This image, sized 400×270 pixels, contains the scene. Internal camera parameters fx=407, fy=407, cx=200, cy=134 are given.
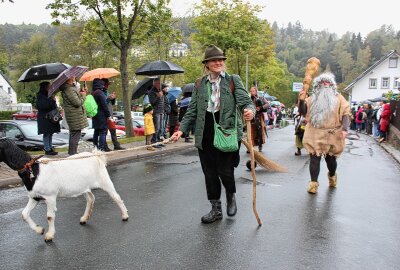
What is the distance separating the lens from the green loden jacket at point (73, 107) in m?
9.25

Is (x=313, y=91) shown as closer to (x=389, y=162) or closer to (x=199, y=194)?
(x=199, y=194)

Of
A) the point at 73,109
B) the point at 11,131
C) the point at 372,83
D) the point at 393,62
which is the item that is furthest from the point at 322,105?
the point at 393,62

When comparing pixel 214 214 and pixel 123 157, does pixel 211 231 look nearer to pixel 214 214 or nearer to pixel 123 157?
pixel 214 214

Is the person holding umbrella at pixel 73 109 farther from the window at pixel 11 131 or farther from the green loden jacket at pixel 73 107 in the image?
the window at pixel 11 131

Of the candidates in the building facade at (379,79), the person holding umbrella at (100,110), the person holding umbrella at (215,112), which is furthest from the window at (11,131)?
the building facade at (379,79)

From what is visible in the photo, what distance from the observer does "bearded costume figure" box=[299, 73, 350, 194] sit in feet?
23.7

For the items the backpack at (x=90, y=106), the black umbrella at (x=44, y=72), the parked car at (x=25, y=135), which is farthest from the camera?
the parked car at (x=25, y=135)

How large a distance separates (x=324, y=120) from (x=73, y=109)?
5.61 m

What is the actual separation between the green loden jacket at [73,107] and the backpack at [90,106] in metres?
0.88

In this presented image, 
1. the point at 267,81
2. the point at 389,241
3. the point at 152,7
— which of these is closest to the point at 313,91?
the point at 389,241

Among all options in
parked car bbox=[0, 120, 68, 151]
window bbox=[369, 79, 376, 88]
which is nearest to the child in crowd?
parked car bbox=[0, 120, 68, 151]

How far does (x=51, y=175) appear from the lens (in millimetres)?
4656

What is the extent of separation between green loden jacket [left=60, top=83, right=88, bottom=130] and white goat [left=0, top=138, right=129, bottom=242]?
4560 millimetres

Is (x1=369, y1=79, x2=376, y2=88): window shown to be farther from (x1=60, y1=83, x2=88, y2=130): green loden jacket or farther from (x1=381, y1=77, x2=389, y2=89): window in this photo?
(x1=60, y1=83, x2=88, y2=130): green loden jacket
